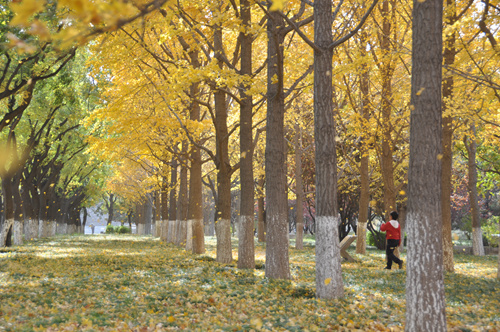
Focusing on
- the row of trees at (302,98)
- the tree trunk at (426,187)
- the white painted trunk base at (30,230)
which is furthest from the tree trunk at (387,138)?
the white painted trunk base at (30,230)

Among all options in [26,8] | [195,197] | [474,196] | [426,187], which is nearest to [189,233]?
[195,197]

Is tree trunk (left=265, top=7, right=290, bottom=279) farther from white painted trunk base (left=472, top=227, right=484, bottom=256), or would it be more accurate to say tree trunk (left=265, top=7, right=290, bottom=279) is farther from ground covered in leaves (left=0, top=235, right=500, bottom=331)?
white painted trunk base (left=472, top=227, right=484, bottom=256)

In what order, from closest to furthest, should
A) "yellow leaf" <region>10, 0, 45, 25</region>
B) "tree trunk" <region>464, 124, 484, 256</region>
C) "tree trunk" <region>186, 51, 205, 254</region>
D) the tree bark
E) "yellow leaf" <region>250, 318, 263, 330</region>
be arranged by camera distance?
"yellow leaf" <region>10, 0, 45, 25</region>, "yellow leaf" <region>250, 318, 263, 330</region>, the tree bark, "tree trunk" <region>186, 51, 205, 254</region>, "tree trunk" <region>464, 124, 484, 256</region>

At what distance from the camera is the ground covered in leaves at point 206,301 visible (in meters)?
6.32

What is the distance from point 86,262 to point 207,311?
9.10m

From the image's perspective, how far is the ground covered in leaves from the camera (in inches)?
249

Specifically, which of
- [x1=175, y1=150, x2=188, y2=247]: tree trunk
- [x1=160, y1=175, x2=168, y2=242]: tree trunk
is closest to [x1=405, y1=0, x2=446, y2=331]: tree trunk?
[x1=175, y1=150, x2=188, y2=247]: tree trunk

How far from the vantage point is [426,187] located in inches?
215

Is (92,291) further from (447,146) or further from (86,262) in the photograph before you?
(447,146)

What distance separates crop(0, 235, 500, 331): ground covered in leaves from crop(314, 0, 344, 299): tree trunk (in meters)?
0.48

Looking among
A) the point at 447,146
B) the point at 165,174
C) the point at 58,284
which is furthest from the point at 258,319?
the point at 165,174

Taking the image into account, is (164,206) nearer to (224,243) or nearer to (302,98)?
(302,98)

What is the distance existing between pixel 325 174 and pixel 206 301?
3131 millimetres

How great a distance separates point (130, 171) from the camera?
4253 cm
